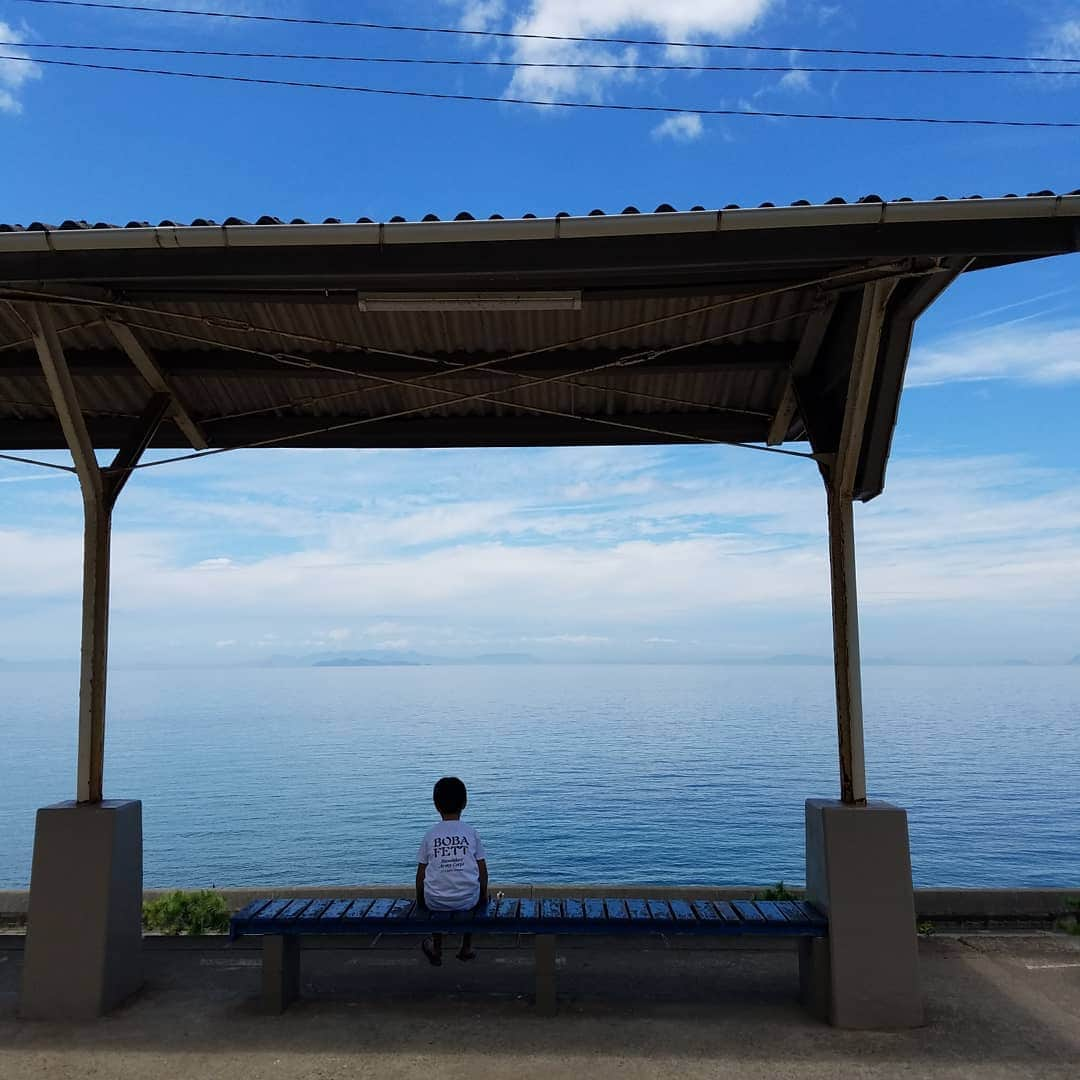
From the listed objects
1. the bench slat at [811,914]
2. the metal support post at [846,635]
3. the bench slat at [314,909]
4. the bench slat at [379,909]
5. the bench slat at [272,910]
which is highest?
the metal support post at [846,635]

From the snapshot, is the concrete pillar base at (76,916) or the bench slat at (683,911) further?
the concrete pillar base at (76,916)

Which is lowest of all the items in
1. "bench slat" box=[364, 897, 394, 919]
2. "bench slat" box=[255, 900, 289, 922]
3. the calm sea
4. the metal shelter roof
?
the calm sea

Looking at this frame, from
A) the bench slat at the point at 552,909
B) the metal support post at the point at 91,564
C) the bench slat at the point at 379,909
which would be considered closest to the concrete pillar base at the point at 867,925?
the bench slat at the point at 552,909

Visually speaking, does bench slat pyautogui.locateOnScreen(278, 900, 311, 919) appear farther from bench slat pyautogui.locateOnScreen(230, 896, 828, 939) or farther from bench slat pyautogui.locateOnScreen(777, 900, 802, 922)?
bench slat pyautogui.locateOnScreen(777, 900, 802, 922)

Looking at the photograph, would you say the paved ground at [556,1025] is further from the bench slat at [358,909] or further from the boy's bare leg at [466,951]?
the bench slat at [358,909]

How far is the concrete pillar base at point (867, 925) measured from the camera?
206 inches

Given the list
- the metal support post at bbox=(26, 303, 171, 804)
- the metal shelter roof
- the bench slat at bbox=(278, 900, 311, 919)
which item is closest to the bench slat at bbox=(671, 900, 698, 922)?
the bench slat at bbox=(278, 900, 311, 919)

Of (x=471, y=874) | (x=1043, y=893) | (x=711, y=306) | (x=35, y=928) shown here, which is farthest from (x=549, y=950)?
(x=1043, y=893)

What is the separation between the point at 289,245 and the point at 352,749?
78503mm

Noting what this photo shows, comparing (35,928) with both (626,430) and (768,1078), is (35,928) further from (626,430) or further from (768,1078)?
(626,430)

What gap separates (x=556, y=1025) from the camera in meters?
5.21

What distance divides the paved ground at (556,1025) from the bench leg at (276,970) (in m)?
0.09

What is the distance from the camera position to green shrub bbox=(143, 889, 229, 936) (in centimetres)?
719

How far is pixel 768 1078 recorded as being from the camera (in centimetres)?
454
